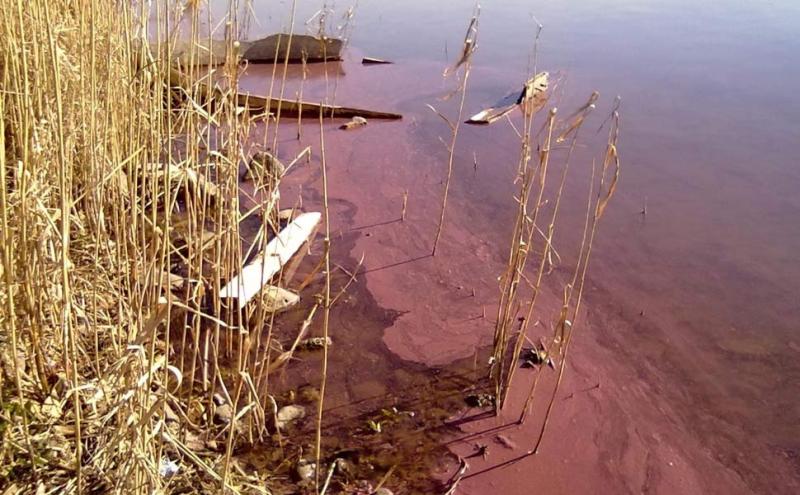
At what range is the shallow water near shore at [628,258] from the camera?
2486 mm

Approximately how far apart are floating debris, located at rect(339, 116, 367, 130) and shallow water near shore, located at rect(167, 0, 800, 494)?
106 millimetres

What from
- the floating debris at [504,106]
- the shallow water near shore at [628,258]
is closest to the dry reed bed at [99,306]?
the shallow water near shore at [628,258]

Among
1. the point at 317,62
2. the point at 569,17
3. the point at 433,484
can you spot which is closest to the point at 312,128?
the point at 317,62

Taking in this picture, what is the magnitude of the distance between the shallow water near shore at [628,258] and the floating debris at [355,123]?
0.11 meters

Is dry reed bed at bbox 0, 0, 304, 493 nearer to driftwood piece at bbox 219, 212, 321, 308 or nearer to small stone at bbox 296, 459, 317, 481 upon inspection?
small stone at bbox 296, 459, 317, 481

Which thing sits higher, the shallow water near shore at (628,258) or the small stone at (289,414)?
the shallow water near shore at (628,258)

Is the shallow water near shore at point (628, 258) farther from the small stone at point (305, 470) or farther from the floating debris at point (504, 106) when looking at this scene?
the small stone at point (305, 470)

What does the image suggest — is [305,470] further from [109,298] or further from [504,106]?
[504,106]

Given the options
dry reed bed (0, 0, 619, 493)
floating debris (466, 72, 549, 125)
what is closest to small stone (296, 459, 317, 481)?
dry reed bed (0, 0, 619, 493)

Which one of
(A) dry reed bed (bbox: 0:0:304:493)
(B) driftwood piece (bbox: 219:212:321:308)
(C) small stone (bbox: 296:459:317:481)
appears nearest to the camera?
(A) dry reed bed (bbox: 0:0:304:493)

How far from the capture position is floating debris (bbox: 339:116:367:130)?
5.51 metres

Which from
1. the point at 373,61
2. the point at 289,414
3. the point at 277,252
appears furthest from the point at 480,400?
the point at 373,61

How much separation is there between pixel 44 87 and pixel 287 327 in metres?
1.40

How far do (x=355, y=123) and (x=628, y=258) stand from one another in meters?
2.63
